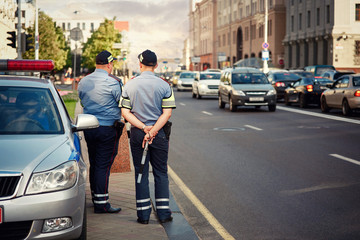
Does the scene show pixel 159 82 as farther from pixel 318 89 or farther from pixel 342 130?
pixel 318 89

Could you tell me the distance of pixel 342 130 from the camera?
18.0 metres

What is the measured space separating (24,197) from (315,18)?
6203 cm

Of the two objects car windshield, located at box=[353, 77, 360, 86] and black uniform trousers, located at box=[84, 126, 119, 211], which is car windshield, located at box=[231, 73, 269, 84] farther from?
black uniform trousers, located at box=[84, 126, 119, 211]

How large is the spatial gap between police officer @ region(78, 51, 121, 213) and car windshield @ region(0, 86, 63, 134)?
1043mm

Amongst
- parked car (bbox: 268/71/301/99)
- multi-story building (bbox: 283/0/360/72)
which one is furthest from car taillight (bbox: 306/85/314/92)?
multi-story building (bbox: 283/0/360/72)

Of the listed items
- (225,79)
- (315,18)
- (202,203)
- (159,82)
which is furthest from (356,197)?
(315,18)

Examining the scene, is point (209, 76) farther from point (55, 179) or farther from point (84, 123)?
point (55, 179)

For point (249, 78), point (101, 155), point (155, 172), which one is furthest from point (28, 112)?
point (249, 78)

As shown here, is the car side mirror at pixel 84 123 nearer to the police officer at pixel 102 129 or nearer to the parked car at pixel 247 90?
the police officer at pixel 102 129

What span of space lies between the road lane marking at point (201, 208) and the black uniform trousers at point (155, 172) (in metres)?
0.56

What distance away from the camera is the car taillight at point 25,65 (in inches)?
276

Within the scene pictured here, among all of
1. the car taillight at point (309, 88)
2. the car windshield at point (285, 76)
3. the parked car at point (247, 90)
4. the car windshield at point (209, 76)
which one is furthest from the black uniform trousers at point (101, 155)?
the car windshield at point (209, 76)

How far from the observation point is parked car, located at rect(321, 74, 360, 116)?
2283 centimetres

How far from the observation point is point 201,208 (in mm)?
7961
